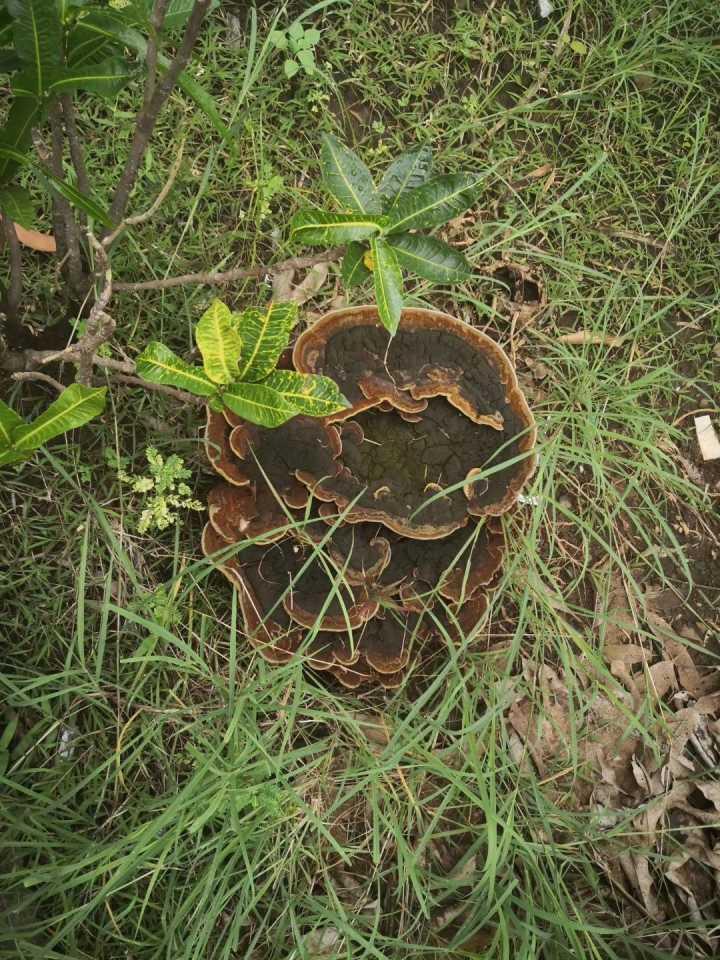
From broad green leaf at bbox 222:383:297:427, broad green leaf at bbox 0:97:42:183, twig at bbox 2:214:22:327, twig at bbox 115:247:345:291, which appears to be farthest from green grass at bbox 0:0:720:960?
broad green leaf at bbox 0:97:42:183

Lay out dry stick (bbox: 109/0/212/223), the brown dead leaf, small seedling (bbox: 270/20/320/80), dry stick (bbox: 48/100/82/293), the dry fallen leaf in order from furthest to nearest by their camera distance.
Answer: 1. the brown dead leaf
2. small seedling (bbox: 270/20/320/80)
3. the dry fallen leaf
4. dry stick (bbox: 48/100/82/293)
5. dry stick (bbox: 109/0/212/223)

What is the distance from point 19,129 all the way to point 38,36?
20 cm

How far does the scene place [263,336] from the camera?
1750 mm

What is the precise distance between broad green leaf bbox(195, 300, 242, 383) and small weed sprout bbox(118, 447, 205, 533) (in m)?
0.44

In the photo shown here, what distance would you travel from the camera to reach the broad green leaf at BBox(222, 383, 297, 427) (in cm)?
170

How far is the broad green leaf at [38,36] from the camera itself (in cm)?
141

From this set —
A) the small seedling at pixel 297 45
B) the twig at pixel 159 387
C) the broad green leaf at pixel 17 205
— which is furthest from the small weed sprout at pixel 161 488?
the small seedling at pixel 297 45

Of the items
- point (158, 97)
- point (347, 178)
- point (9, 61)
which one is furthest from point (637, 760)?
point (9, 61)

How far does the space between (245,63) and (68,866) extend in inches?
98.7

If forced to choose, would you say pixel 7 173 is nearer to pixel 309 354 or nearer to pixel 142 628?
pixel 309 354

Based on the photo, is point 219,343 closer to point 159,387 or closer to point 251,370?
point 251,370

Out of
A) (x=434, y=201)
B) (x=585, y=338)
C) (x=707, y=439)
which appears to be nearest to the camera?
(x=434, y=201)

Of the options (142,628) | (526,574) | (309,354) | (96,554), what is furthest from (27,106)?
(526,574)

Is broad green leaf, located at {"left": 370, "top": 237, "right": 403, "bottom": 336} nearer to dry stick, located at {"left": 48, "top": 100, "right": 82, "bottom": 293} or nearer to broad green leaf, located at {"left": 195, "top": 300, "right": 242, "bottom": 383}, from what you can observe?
broad green leaf, located at {"left": 195, "top": 300, "right": 242, "bottom": 383}
